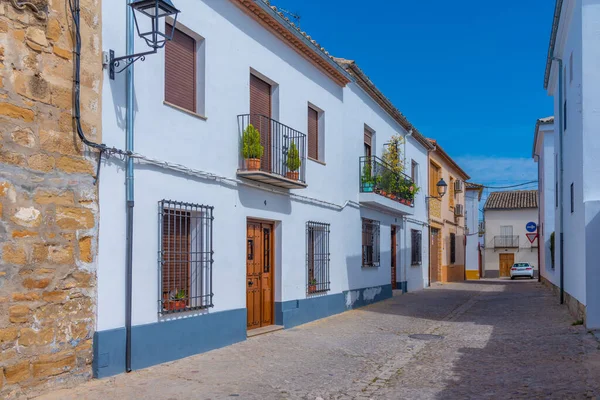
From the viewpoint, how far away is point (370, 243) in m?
16.0

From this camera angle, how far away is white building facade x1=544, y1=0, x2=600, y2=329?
10.3 m

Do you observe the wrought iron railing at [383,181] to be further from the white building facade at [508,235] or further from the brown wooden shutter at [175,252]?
the white building facade at [508,235]

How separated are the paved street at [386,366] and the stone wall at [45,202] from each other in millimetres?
464

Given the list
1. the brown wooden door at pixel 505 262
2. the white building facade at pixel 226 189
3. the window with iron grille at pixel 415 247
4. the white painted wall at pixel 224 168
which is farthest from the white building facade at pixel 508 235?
the white painted wall at pixel 224 168

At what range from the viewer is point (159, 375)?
275 inches

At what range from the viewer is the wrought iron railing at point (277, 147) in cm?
986

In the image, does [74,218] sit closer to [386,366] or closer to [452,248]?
[386,366]

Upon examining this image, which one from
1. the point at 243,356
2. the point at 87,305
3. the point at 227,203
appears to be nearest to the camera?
the point at 87,305

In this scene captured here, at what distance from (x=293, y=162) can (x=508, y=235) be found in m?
39.6

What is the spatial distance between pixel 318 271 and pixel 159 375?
5974 millimetres

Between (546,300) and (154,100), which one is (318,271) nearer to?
(154,100)

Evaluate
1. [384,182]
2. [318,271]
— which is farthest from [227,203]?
[384,182]

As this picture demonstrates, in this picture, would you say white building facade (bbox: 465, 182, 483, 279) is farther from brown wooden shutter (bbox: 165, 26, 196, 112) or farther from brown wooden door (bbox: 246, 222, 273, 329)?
brown wooden shutter (bbox: 165, 26, 196, 112)

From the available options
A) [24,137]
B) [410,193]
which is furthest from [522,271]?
[24,137]
